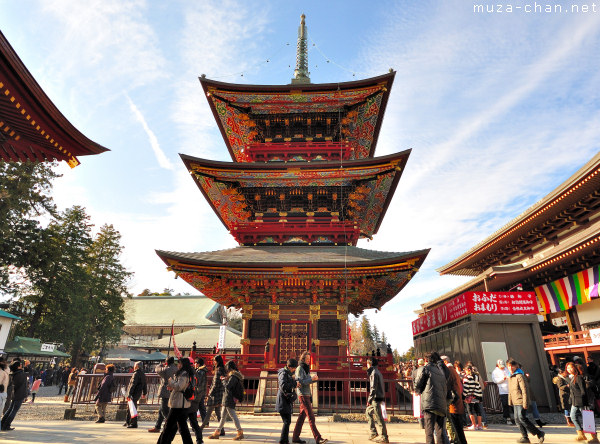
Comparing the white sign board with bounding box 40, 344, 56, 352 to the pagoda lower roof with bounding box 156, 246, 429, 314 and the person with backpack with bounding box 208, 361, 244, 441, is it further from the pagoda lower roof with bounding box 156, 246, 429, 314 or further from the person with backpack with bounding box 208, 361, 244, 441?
the person with backpack with bounding box 208, 361, 244, 441

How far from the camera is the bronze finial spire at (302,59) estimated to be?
2231 cm

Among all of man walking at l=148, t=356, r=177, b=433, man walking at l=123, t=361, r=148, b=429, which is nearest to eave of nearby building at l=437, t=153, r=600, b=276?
man walking at l=148, t=356, r=177, b=433

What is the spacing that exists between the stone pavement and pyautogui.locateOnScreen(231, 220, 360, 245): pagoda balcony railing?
27.1 ft

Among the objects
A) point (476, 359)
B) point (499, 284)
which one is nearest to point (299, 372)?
point (476, 359)

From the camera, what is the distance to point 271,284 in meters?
14.9

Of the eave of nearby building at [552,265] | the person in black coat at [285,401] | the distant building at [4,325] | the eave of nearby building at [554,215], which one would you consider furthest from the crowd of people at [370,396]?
the distant building at [4,325]

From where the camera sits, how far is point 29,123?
23.5ft

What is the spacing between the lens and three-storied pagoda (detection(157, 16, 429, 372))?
1424 cm

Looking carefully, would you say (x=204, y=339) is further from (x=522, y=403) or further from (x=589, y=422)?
(x=589, y=422)

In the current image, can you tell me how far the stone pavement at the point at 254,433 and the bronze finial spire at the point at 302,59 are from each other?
19.0 metres

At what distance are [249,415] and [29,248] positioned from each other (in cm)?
2743

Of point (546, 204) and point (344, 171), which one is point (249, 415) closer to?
point (344, 171)

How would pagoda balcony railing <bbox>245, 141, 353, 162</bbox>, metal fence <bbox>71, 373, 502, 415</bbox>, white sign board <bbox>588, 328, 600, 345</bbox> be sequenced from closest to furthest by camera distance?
1. metal fence <bbox>71, 373, 502, 415</bbox>
2. white sign board <bbox>588, 328, 600, 345</bbox>
3. pagoda balcony railing <bbox>245, 141, 353, 162</bbox>

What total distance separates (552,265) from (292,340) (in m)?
13.6
